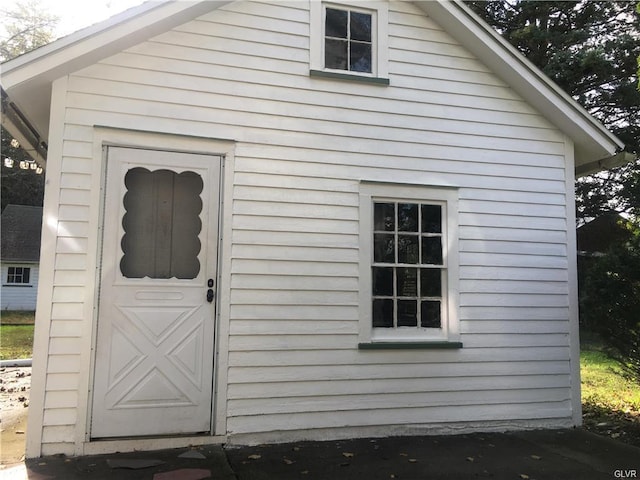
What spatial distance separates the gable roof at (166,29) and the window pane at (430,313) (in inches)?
102

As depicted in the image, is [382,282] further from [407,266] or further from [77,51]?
[77,51]

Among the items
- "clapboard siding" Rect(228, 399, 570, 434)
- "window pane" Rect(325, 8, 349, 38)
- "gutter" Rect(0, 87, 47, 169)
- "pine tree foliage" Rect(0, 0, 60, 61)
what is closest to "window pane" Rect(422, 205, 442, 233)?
"clapboard siding" Rect(228, 399, 570, 434)

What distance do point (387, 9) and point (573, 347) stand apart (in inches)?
169

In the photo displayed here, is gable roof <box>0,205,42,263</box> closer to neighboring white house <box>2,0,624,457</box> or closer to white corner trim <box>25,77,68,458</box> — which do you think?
neighboring white house <box>2,0,624,457</box>

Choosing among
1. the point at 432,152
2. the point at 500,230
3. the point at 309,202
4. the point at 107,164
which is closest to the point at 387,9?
the point at 432,152

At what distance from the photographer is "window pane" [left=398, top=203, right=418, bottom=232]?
5215mm

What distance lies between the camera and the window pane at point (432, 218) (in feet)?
17.4

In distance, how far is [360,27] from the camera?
5328 mm

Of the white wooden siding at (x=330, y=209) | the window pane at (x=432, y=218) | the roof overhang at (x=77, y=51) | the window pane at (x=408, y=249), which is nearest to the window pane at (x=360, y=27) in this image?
the white wooden siding at (x=330, y=209)

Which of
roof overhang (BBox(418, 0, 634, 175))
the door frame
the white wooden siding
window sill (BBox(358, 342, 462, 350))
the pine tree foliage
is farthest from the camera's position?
the pine tree foliage

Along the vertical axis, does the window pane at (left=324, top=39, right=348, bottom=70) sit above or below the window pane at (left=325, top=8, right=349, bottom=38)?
below

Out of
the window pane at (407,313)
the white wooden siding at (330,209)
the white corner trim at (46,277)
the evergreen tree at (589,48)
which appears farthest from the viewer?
the evergreen tree at (589,48)

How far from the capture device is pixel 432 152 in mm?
5320

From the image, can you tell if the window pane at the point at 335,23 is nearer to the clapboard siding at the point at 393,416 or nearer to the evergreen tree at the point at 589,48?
the clapboard siding at the point at 393,416
